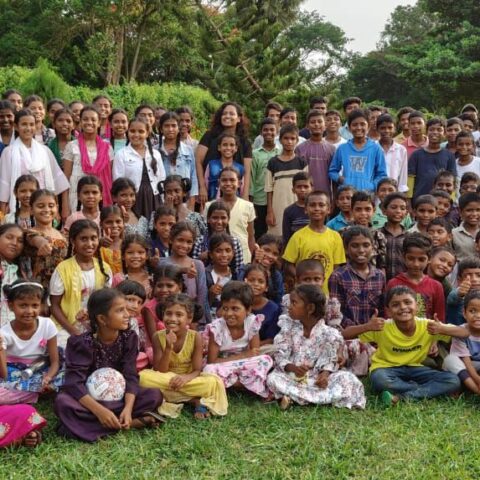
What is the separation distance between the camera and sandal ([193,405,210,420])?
423 cm

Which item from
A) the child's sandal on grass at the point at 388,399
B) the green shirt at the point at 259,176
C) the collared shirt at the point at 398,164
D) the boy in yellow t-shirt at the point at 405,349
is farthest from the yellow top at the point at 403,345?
the collared shirt at the point at 398,164

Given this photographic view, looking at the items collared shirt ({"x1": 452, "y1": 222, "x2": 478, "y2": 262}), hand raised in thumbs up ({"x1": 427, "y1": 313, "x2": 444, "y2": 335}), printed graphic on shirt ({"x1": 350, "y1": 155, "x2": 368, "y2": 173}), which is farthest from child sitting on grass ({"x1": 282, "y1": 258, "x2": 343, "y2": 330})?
printed graphic on shirt ({"x1": 350, "y1": 155, "x2": 368, "y2": 173})

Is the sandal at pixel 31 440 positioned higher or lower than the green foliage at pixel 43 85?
lower

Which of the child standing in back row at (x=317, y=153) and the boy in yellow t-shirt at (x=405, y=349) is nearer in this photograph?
the boy in yellow t-shirt at (x=405, y=349)

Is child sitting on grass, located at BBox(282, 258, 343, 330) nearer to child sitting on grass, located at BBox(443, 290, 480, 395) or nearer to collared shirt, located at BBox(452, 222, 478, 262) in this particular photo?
child sitting on grass, located at BBox(443, 290, 480, 395)

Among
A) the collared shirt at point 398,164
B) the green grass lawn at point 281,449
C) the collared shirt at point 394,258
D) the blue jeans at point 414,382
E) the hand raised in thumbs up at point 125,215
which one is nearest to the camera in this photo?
the green grass lawn at point 281,449

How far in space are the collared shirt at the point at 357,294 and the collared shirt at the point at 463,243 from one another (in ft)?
3.25

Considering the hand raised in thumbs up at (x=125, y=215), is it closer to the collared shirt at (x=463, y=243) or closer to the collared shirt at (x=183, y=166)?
the collared shirt at (x=183, y=166)

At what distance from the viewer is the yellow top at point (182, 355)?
4.54 metres

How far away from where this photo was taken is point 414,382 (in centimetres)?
464

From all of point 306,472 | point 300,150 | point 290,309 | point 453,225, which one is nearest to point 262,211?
point 300,150

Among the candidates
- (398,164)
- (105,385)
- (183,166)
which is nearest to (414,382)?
(105,385)

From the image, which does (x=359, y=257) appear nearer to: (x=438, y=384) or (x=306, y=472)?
(x=438, y=384)

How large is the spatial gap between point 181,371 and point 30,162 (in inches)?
103
